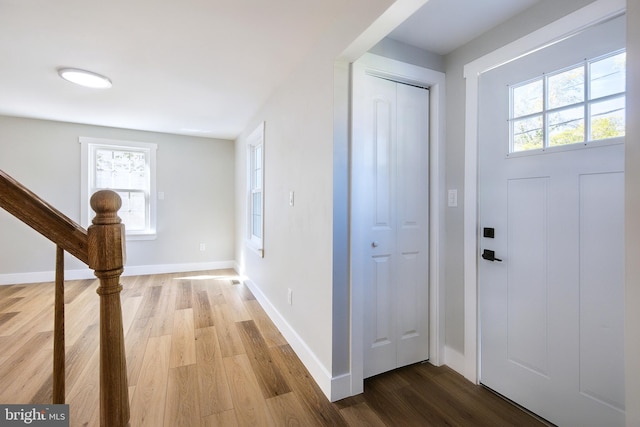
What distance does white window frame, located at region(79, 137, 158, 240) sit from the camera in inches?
162

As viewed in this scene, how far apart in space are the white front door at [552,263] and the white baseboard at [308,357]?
98 cm

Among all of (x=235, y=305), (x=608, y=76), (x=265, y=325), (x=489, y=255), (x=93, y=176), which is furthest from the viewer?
(x=93, y=176)

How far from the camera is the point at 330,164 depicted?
173 cm

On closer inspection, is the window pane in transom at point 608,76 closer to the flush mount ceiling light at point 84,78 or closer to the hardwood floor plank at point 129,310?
the flush mount ceiling light at point 84,78

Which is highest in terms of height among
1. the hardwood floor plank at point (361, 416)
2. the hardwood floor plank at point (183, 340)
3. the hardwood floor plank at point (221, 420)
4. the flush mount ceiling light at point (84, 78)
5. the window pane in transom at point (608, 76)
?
the flush mount ceiling light at point (84, 78)

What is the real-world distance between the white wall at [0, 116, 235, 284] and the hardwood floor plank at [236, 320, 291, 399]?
8.45 ft

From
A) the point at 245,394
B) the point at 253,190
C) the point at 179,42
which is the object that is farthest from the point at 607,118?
the point at 253,190

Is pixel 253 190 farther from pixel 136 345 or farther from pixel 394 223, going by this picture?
pixel 394 223

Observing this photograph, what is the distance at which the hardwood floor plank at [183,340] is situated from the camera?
6.95 ft

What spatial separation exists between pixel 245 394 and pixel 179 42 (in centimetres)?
240

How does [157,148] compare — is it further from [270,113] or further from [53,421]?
[53,421]

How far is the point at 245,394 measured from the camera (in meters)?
1.75

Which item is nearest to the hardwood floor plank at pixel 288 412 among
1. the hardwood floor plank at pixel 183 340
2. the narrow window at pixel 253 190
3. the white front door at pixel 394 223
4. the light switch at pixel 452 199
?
the white front door at pixel 394 223

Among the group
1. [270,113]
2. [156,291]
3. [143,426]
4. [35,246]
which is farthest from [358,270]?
[35,246]
